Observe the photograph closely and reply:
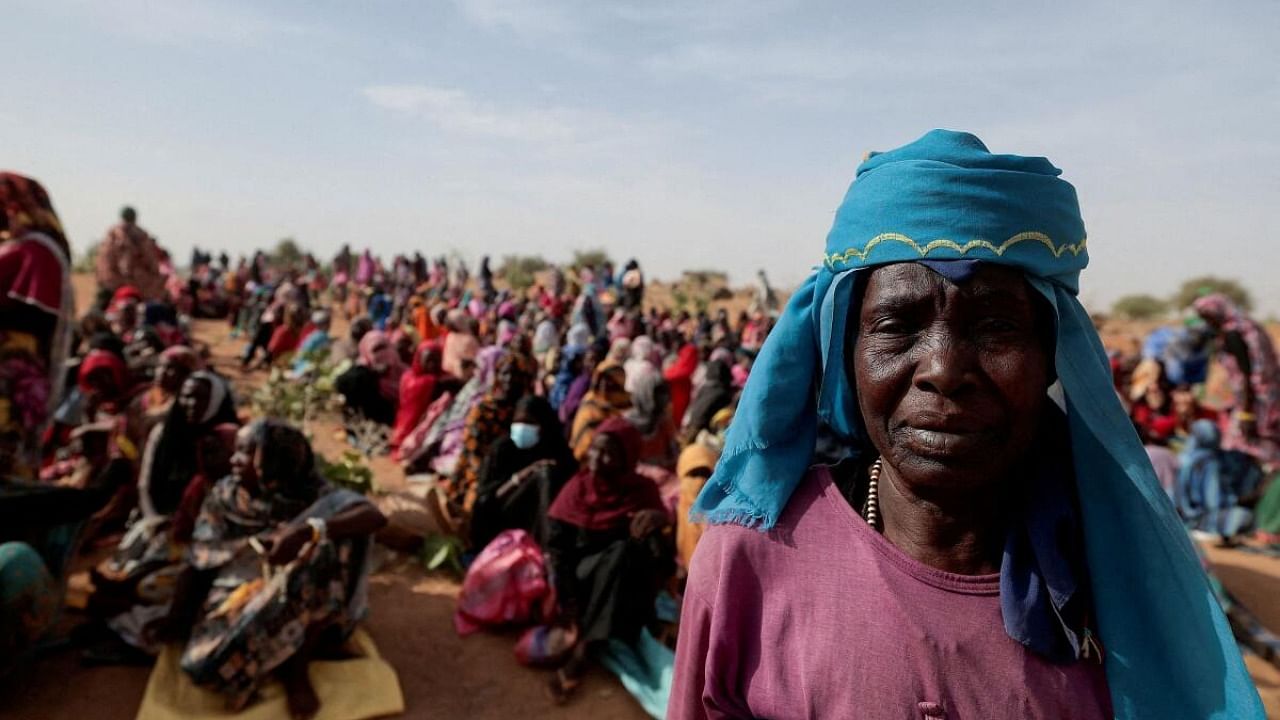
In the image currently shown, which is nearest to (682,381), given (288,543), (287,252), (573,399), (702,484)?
(573,399)

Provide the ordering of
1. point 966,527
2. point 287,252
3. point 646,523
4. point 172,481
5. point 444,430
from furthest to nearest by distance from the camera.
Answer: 1. point 287,252
2. point 444,430
3. point 172,481
4. point 646,523
5. point 966,527

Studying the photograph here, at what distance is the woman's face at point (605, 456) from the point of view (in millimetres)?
4988

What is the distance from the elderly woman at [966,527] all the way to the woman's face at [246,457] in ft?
12.0

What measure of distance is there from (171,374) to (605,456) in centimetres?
384

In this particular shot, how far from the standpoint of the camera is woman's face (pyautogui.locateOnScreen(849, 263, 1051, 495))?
1.21 m

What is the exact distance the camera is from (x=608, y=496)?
200 inches

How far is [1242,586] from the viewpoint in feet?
21.4

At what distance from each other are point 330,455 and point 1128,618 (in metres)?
9.96

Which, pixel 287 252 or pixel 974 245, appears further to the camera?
pixel 287 252

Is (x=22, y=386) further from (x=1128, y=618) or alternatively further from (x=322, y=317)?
(x=322, y=317)

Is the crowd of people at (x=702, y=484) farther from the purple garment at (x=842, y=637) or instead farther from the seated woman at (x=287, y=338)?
the seated woman at (x=287, y=338)

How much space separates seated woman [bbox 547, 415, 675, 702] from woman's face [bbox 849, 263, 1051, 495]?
3773 millimetres

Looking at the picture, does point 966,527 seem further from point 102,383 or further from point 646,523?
point 102,383

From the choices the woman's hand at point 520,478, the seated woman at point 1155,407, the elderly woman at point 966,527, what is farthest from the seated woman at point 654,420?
the elderly woman at point 966,527
